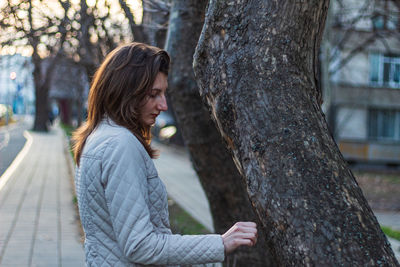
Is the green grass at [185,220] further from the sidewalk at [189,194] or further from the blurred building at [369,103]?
the blurred building at [369,103]

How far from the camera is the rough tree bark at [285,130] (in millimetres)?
2117

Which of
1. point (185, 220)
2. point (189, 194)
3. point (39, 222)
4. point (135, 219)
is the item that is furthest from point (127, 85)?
point (189, 194)

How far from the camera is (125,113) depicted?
85.4 inches

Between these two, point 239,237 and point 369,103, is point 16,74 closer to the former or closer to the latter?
point 239,237

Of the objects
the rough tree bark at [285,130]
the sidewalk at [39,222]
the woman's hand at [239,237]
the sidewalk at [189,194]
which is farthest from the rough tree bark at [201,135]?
the woman's hand at [239,237]

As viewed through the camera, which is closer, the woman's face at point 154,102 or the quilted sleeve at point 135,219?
the quilted sleeve at point 135,219

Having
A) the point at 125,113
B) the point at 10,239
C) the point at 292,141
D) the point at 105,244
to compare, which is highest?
the point at 125,113

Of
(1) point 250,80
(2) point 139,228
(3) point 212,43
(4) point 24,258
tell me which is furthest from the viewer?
(4) point 24,258

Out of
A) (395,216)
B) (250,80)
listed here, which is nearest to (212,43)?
(250,80)

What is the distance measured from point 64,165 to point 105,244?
16937 mm

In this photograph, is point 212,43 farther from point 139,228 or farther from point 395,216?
point 395,216

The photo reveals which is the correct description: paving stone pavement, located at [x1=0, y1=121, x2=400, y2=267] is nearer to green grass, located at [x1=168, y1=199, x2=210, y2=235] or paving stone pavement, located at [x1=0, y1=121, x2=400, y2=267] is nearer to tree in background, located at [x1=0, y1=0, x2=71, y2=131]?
green grass, located at [x1=168, y1=199, x2=210, y2=235]

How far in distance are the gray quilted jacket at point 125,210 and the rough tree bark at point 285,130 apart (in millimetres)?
344

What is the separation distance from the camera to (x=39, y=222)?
851 cm
